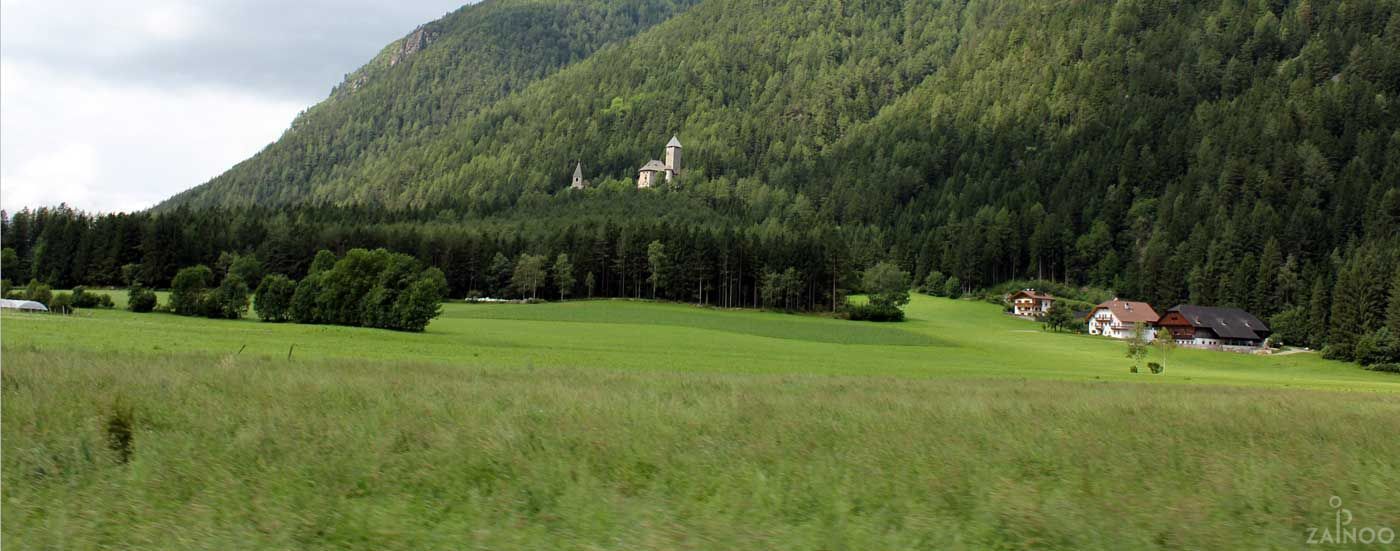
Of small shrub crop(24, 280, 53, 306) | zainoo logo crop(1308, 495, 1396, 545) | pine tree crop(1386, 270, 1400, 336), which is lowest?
zainoo logo crop(1308, 495, 1396, 545)

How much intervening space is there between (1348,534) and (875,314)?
102 metres

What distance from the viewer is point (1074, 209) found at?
187 meters

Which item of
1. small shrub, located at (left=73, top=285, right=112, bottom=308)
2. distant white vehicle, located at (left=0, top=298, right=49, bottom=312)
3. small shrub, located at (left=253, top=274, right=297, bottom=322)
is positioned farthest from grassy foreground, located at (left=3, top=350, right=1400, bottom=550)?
small shrub, located at (left=73, top=285, right=112, bottom=308)

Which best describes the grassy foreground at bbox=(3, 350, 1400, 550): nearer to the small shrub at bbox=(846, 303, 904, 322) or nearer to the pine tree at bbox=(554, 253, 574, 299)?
the small shrub at bbox=(846, 303, 904, 322)

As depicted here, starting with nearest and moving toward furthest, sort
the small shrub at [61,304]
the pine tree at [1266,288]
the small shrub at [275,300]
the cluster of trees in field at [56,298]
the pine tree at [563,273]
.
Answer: the small shrub at [61,304] < the cluster of trees in field at [56,298] < the small shrub at [275,300] < the pine tree at [563,273] < the pine tree at [1266,288]

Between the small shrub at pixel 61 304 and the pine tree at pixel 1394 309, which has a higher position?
the pine tree at pixel 1394 309

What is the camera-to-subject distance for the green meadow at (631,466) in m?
7.75

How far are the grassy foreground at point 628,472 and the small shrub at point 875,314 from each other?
94.2 meters

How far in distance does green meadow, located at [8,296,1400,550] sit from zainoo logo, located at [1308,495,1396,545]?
0.14m

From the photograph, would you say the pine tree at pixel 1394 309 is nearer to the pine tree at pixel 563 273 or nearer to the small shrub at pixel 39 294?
the pine tree at pixel 563 273

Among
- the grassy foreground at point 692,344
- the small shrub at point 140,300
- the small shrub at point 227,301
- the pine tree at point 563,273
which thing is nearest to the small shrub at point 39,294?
the grassy foreground at point 692,344

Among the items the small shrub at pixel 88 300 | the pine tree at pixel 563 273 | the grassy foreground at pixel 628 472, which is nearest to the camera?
the grassy foreground at pixel 628 472

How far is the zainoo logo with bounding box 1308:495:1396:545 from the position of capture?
7797 mm

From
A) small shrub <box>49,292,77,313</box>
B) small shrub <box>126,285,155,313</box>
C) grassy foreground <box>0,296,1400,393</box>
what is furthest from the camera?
small shrub <box>126,285,155,313</box>
